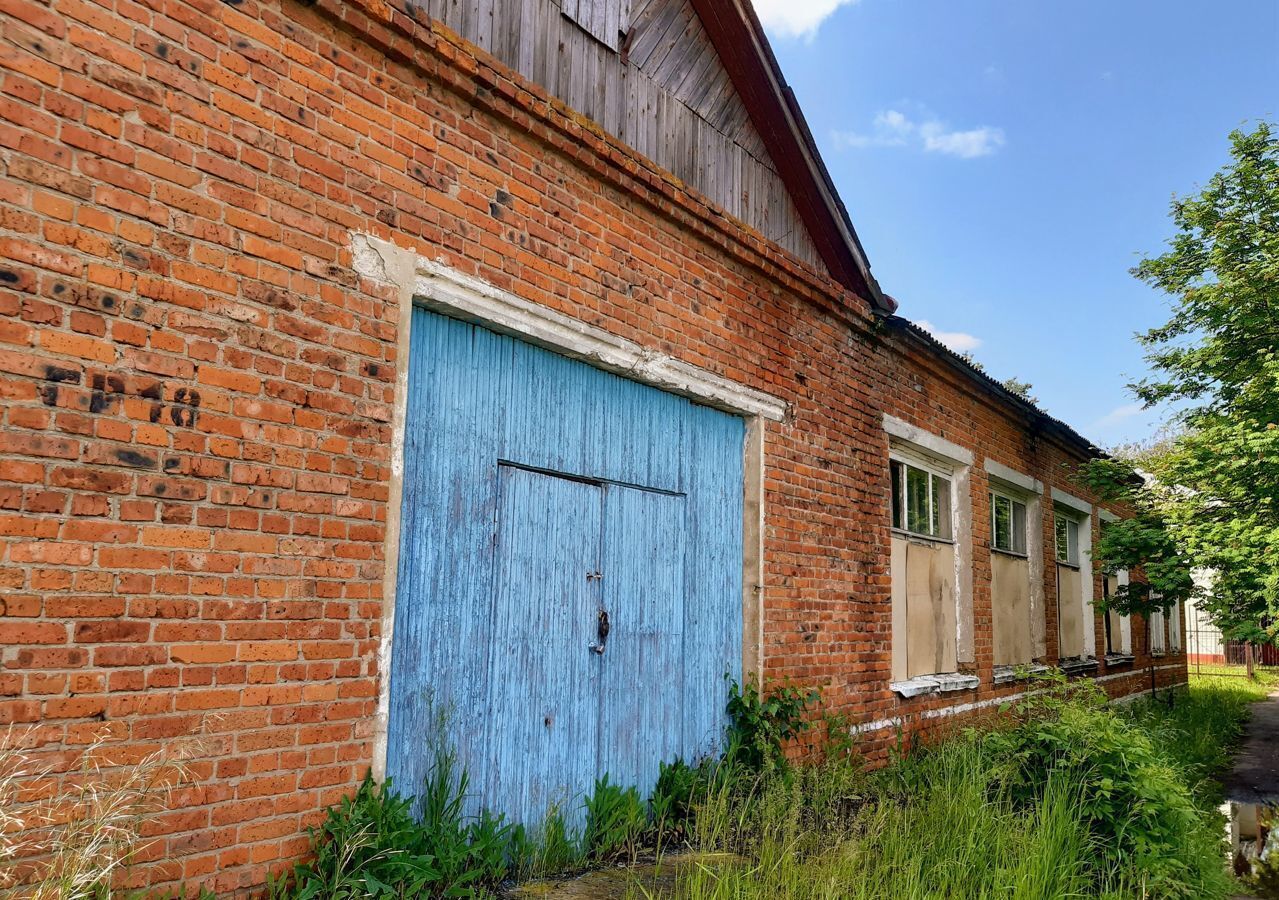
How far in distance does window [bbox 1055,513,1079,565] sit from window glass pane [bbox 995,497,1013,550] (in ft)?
7.86

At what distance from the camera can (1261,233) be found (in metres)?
10.5

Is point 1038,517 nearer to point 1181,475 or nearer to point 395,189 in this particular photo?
point 1181,475

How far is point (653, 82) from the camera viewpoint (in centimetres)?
563

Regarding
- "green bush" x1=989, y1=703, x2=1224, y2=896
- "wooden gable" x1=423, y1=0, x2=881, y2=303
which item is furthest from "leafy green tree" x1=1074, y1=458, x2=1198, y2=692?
"wooden gable" x1=423, y1=0, x2=881, y2=303

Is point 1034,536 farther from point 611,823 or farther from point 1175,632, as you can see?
point 1175,632

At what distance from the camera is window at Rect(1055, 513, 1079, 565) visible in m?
12.8

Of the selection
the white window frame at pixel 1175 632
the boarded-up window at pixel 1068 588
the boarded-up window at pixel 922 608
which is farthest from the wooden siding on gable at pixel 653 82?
the white window frame at pixel 1175 632

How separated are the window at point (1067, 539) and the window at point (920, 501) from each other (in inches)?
182

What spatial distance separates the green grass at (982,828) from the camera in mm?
4051

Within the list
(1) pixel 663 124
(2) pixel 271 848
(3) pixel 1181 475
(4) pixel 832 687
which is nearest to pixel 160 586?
(2) pixel 271 848

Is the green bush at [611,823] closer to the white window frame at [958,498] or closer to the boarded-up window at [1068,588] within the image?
the white window frame at [958,498]

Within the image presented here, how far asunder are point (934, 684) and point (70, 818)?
7.01 meters

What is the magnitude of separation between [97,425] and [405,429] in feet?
4.16

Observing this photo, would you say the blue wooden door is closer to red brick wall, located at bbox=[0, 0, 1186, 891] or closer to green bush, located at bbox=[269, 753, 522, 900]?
green bush, located at bbox=[269, 753, 522, 900]
